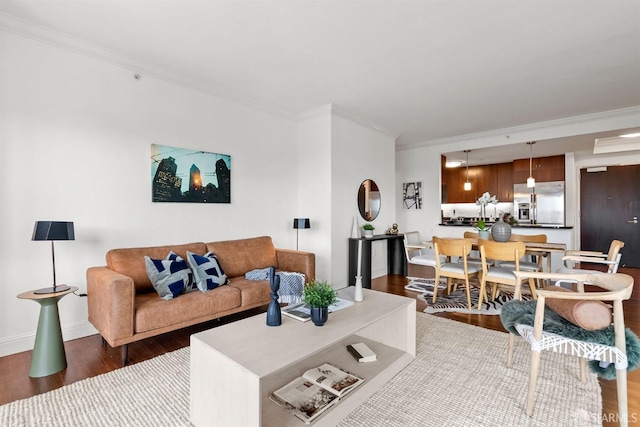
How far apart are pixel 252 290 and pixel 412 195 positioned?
506cm

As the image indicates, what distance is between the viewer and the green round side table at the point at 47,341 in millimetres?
2160

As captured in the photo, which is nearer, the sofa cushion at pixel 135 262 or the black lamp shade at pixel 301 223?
the sofa cushion at pixel 135 262

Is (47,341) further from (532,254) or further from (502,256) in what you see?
(532,254)

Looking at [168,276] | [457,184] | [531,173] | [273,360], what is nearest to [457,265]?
[273,360]

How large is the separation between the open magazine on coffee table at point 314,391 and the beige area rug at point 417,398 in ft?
0.36

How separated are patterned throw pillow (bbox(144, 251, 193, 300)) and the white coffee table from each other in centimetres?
111

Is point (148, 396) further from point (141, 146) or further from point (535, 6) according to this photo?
point (535, 6)

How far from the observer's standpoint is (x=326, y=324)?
1.91 meters

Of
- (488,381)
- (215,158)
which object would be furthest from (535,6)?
(215,158)

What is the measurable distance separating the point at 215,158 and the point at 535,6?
11.4 feet

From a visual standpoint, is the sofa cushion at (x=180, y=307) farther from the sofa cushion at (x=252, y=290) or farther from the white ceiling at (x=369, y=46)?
the white ceiling at (x=369, y=46)

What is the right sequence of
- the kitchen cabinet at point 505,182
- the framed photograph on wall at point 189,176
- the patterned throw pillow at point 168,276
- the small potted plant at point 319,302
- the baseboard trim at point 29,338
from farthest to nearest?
1. the kitchen cabinet at point 505,182
2. the framed photograph on wall at point 189,176
3. the patterned throw pillow at point 168,276
4. the baseboard trim at point 29,338
5. the small potted plant at point 319,302

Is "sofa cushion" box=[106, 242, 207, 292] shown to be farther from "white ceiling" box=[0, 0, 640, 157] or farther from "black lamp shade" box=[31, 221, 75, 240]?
"white ceiling" box=[0, 0, 640, 157]

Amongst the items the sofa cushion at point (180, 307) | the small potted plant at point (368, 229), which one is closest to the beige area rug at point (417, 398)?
the sofa cushion at point (180, 307)
